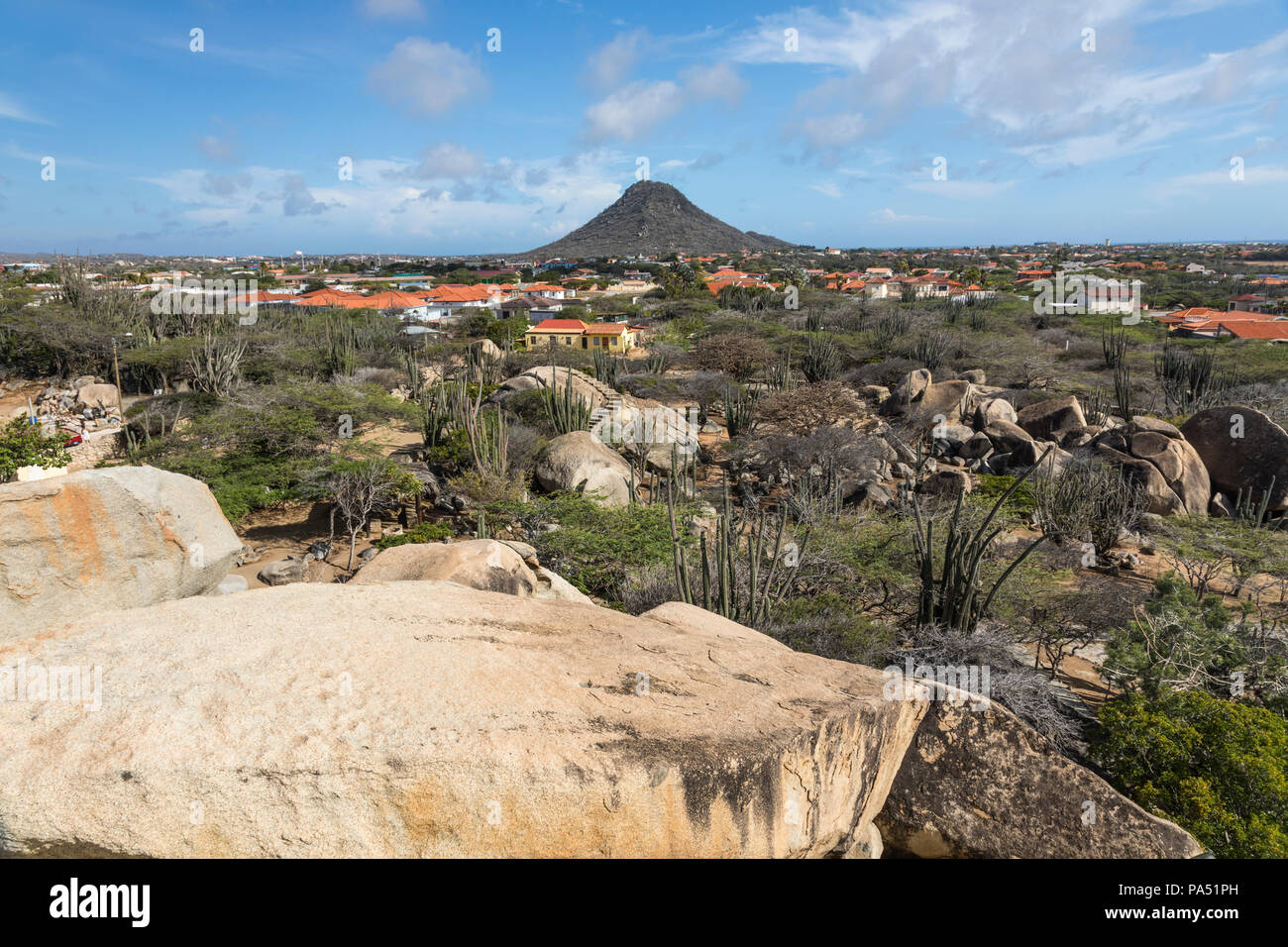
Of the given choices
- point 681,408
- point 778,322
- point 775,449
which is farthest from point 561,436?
point 778,322

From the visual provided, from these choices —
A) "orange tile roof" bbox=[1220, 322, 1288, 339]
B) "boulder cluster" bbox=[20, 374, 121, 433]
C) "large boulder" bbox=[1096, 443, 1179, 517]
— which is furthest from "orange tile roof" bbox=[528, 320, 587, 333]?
"orange tile roof" bbox=[1220, 322, 1288, 339]

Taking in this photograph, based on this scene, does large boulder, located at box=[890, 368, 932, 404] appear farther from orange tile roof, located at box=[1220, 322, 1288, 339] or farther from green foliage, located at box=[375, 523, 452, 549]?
orange tile roof, located at box=[1220, 322, 1288, 339]

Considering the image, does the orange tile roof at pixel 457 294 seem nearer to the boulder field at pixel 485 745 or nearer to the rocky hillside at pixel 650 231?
the boulder field at pixel 485 745

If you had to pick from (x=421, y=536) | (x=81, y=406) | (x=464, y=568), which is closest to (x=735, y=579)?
(x=464, y=568)

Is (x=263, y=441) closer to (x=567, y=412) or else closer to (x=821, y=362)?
(x=567, y=412)

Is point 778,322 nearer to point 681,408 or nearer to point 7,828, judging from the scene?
point 681,408

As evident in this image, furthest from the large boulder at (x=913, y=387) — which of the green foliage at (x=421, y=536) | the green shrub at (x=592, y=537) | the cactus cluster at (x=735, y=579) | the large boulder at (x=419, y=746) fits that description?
the large boulder at (x=419, y=746)
